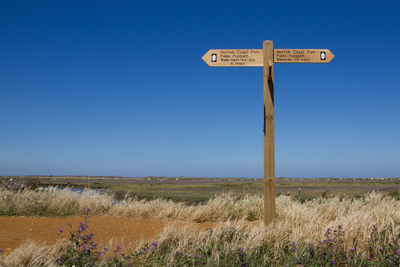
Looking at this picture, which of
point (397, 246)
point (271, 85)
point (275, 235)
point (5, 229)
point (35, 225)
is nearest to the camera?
point (397, 246)

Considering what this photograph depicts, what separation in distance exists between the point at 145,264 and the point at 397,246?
3469 mm

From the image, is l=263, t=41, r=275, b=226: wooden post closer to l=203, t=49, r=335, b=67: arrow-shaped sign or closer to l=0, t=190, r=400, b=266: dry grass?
l=203, t=49, r=335, b=67: arrow-shaped sign

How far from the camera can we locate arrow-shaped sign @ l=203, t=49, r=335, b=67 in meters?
6.16

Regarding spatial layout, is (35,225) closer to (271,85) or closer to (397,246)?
(271,85)

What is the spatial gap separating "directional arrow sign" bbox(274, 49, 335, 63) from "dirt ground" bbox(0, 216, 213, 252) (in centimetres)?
369

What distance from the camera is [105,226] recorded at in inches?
291

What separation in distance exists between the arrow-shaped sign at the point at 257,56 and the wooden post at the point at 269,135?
0.43 feet

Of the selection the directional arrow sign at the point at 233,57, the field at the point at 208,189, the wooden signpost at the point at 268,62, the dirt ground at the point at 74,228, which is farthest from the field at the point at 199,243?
the field at the point at 208,189

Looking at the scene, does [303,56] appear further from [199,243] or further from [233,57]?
[199,243]

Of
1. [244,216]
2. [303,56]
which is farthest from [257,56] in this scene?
[244,216]

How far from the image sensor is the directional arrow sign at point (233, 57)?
6.16 m

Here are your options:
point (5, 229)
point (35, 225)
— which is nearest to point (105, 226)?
point (35, 225)

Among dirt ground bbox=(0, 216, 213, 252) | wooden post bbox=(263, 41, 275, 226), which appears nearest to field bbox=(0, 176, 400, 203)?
dirt ground bbox=(0, 216, 213, 252)

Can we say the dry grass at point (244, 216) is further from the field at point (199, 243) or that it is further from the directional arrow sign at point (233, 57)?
the directional arrow sign at point (233, 57)
